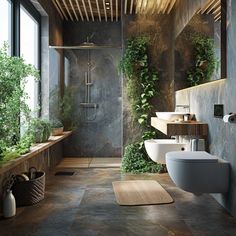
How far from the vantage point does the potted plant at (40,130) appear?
4.34 m

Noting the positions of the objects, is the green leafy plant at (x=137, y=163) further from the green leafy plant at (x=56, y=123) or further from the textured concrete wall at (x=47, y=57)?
the textured concrete wall at (x=47, y=57)

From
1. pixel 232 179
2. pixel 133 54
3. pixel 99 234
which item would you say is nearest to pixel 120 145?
pixel 133 54

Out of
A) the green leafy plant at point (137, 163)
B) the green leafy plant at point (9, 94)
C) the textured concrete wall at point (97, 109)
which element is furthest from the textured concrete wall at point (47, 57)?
the green leafy plant at point (9, 94)

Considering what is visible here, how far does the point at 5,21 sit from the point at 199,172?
2.85 meters

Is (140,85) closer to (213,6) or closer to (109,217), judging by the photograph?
(213,6)

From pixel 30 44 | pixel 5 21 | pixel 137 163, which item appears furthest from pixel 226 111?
pixel 30 44

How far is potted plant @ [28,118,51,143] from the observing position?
14.2 feet

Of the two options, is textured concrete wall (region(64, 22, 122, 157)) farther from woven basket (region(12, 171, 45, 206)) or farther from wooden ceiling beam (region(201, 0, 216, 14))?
woven basket (region(12, 171, 45, 206))

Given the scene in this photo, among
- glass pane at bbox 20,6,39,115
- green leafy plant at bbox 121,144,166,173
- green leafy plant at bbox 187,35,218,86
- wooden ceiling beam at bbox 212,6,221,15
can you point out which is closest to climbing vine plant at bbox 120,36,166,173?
green leafy plant at bbox 121,144,166,173

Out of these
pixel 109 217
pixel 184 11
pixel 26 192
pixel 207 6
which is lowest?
pixel 109 217

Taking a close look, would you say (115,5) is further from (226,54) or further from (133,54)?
(226,54)

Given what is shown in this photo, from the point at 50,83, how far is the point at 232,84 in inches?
135

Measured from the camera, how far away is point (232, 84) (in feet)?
10.4

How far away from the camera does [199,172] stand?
3148 mm
